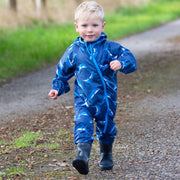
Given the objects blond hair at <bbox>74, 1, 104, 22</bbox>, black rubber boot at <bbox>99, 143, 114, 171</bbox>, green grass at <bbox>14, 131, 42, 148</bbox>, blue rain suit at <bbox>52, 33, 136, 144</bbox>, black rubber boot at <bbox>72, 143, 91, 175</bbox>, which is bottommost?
green grass at <bbox>14, 131, 42, 148</bbox>

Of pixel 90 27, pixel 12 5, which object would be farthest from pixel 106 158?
pixel 12 5

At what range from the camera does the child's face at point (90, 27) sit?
3939 mm

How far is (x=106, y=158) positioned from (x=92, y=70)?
0.87m

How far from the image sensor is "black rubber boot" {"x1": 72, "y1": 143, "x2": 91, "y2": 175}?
148 inches

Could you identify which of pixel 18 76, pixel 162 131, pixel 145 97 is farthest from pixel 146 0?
pixel 162 131

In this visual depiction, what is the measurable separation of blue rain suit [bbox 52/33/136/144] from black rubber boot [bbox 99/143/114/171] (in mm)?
245

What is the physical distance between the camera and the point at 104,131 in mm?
4078

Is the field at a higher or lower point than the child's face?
lower

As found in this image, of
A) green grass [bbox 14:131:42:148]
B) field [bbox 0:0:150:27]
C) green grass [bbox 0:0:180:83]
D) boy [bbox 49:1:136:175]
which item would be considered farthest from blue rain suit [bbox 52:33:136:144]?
field [bbox 0:0:150:27]

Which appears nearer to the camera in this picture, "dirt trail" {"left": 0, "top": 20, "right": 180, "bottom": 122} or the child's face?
the child's face

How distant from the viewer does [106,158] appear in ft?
13.9

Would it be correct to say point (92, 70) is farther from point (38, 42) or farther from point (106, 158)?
point (38, 42)

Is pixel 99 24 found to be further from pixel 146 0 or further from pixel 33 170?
pixel 146 0

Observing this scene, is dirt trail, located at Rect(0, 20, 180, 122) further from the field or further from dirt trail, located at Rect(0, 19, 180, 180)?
the field
